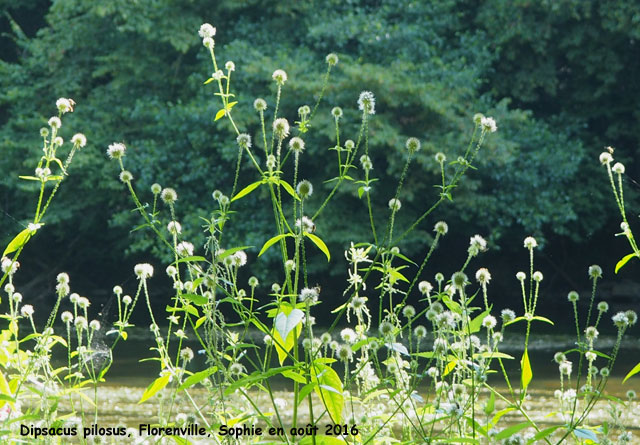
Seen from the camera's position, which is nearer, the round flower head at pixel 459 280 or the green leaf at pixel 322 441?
the green leaf at pixel 322 441

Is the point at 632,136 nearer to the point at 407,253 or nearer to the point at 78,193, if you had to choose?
the point at 407,253

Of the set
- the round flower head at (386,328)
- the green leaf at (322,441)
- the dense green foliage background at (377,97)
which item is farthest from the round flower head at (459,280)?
the dense green foliage background at (377,97)

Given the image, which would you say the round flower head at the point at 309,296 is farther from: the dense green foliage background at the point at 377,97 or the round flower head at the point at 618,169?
the dense green foliage background at the point at 377,97

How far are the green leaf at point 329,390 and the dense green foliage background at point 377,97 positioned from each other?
34.2 ft

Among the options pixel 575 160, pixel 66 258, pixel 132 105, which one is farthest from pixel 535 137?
pixel 66 258

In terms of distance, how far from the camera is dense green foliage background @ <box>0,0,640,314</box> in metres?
13.4

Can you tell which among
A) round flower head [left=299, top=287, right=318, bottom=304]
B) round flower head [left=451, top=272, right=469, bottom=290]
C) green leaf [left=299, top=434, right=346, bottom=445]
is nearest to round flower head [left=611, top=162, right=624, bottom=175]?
round flower head [left=451, top=272, right=469, bottom=290]

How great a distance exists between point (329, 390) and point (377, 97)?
37.3 feet

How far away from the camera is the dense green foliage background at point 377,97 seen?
527 inches

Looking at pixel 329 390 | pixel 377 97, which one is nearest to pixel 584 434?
pixel 329 390

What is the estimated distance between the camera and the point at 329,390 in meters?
2.15

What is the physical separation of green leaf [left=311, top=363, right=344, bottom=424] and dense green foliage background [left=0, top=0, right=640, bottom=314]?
34.2ft

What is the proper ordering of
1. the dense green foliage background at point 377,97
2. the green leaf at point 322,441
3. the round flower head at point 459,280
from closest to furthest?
the green leaf at point 322,441 → the round flower head at point 459,280 → the dense green foliage background at point 377,97

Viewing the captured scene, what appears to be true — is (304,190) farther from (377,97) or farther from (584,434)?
(377,97)
